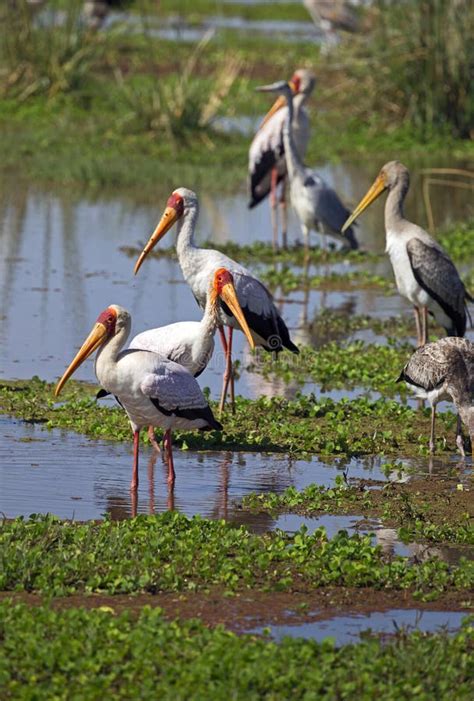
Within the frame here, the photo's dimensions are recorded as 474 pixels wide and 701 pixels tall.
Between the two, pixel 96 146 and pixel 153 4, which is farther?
pixel 153 4

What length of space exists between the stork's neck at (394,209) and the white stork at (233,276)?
176cm

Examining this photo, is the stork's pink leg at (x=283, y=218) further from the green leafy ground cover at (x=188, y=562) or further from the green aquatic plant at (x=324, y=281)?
the green leafy ground cover at (x=188, y=562)

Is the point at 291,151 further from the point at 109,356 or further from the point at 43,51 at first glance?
the point at 43,51

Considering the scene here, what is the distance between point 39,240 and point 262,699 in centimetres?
1077

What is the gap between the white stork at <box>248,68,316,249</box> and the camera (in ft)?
51.6

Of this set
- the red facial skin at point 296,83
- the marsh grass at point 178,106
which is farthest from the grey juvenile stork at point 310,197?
the marsh grass at point 178,106

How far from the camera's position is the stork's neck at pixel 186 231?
31.1 feet

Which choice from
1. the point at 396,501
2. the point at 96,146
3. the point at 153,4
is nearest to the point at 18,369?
the point at 396,501

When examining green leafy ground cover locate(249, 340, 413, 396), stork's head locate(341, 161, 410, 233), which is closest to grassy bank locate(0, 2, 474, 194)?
stork's head locate(341, 161, 410, 233)

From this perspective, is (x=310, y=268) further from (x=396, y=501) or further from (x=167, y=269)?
(x=396, y=501)

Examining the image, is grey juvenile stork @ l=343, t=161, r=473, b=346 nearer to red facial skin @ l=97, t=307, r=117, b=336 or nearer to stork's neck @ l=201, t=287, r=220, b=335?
stork's neck @ l=201, t=287, r=220, b=335

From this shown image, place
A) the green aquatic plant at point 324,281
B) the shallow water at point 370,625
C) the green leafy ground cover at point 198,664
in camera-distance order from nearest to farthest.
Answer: the green leafy ground cover at point 198,664 < the shallow water at point 370,625 < the green aquatic plant at point 324,281

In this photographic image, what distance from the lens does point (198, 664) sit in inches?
202

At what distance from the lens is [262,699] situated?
16.5 feet
